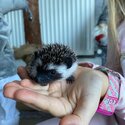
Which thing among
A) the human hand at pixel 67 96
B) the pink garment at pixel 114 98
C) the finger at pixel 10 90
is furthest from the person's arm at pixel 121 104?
the finger at pixel 10 90

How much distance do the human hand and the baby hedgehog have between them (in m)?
0.01

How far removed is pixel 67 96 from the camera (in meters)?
0.50

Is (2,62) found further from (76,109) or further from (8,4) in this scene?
(76,109)

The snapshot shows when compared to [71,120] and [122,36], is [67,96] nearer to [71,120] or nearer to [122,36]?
[71,120]

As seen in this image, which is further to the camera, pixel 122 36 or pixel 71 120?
pixel 122 36

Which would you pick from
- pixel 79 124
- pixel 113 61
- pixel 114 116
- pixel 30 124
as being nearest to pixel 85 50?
pixel 30 124

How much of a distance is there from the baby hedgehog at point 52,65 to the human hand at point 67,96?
0.01 meters

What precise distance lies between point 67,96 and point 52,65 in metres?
0.06

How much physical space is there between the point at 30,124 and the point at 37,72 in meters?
0.95

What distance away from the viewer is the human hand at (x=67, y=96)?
17.0 inches

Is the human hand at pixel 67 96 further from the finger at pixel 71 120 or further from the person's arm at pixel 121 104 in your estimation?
the person's arm at pixel 121 104

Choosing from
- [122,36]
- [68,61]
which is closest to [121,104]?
[68,61]

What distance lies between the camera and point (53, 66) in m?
0.52

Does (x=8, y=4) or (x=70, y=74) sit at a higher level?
(x=8, y=4)
